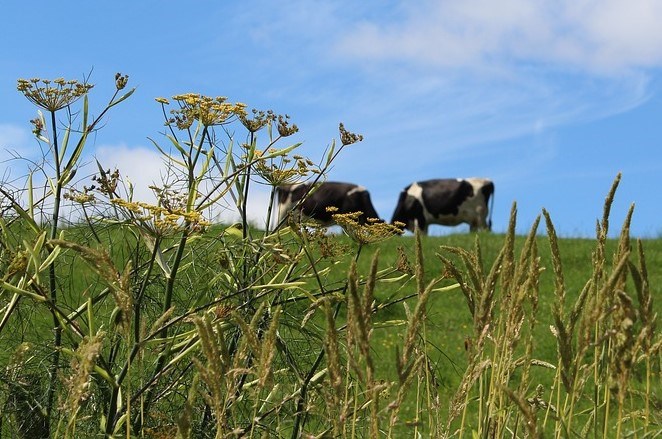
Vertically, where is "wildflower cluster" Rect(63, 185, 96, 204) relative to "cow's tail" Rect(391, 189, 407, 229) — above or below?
below

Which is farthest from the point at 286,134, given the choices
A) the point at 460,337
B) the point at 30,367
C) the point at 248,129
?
the point at 460,337

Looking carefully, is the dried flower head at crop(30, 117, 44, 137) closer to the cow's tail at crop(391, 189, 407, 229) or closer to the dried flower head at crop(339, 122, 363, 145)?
the dried flower head at crop(339, 122, 363, 145)

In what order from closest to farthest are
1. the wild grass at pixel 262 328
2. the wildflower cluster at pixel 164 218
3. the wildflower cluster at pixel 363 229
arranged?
the wild grass at pixel 262 328, the wildflower cluster at pixel 164 218, the wildflower cluster at pixel 363 229

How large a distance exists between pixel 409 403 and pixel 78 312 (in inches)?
349

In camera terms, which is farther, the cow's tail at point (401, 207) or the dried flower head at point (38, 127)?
the cow's tail at point (401, 207)

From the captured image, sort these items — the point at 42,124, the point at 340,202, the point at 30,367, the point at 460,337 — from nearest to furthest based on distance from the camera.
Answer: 1. the point at 30,367
2. the point at 42,124
3. the point at 460,337
4. the point at 340,202

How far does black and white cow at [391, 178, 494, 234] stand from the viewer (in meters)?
31.3

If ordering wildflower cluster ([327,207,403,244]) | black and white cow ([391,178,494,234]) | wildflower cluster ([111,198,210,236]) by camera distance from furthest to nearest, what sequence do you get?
black and white cow ([391,178,494,234])
wildflower cluster ([327,207,403,244])
wildflower cluster ([111,198,210,236])

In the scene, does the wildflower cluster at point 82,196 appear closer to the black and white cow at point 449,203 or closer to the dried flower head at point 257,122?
the dried flower head at point 257,122

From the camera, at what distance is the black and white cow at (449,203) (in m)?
31.3

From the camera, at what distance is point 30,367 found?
3738 mm

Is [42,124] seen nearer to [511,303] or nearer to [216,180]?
[216,180]

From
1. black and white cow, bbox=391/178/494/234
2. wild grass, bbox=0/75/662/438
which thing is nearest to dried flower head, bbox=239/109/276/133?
wild grass, bbox=0/75/662/438

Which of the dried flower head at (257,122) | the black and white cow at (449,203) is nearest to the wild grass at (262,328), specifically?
the dried flower head at (257,122)
